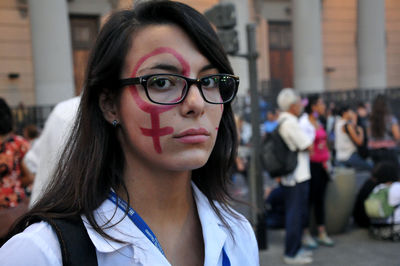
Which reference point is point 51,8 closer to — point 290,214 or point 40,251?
point 290,214

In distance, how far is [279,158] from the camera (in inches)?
217

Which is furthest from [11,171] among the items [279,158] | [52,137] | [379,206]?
[379,206]

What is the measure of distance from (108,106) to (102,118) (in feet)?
0.15

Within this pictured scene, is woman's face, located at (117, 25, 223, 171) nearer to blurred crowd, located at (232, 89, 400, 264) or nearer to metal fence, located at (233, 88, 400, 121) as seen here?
blurred crowd, located at (232, 89, 400, 264)

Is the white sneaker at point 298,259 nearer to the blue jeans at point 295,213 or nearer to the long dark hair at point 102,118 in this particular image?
the blue jeans at point 295,213

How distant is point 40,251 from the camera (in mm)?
1114

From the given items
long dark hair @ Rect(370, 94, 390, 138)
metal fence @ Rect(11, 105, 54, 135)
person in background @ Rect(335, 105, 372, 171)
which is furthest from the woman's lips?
metal fence @ Rect(11, 105, 54, 135)

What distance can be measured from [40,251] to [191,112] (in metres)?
0.59

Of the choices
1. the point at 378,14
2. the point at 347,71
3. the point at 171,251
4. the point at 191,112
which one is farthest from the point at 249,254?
the point at 347,71

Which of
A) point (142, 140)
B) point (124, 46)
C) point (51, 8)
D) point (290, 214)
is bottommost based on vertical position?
point (290, 214)

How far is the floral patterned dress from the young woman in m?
2.40

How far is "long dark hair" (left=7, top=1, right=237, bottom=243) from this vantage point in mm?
1328

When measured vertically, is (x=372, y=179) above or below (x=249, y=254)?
below

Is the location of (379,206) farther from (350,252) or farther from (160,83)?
(160,83)
